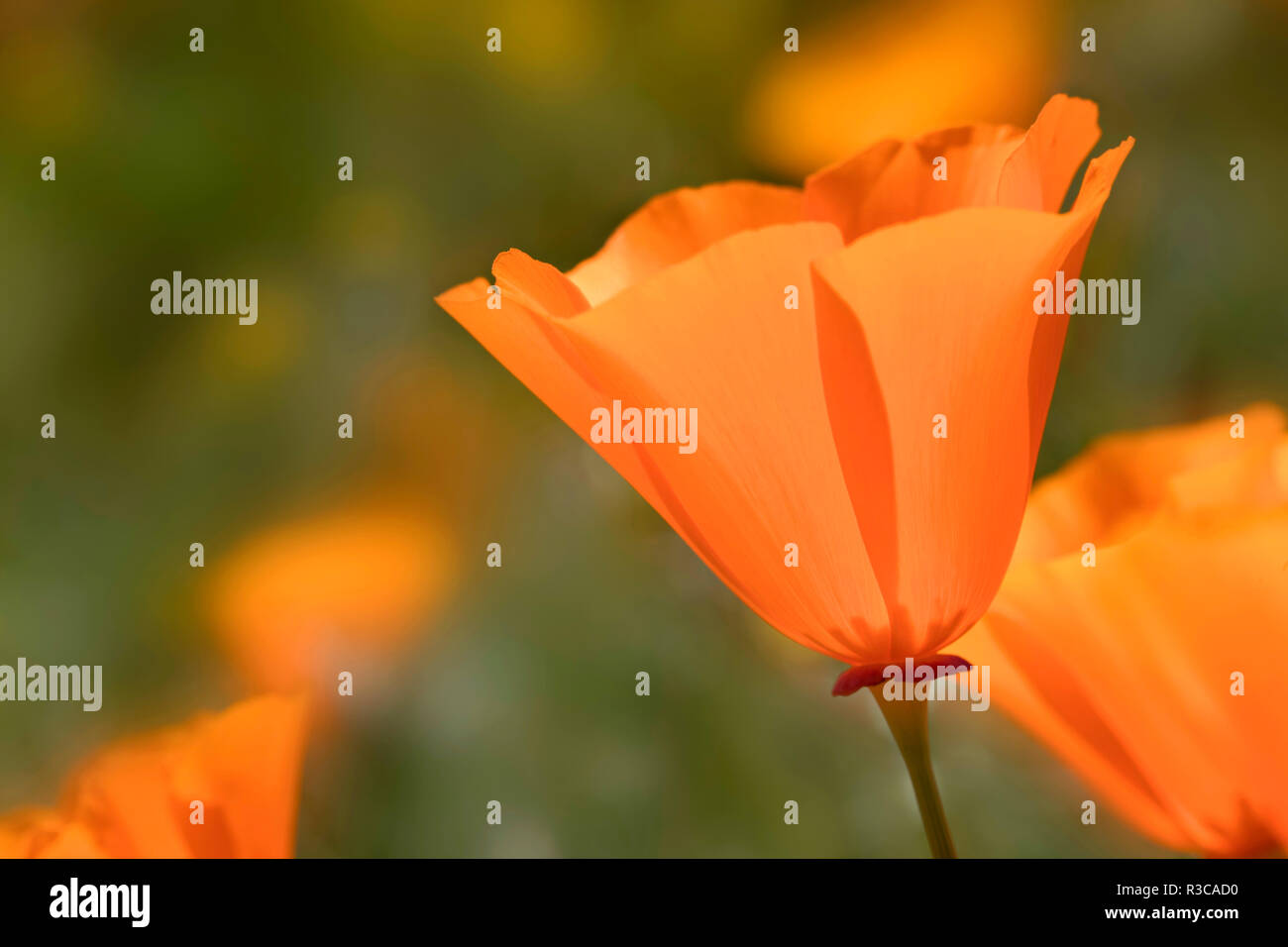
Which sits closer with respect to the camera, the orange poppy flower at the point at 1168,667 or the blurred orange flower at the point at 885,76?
the orange poppy flower at the point at 1168,667

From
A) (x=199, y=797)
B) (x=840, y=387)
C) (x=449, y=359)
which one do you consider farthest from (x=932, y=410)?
(x=449, y=359)

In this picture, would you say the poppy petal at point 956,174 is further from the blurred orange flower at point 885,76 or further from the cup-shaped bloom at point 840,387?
the blurred orange flower at point 885,76

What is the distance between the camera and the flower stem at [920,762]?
0.46 feet

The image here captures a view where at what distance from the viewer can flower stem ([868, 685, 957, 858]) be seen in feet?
0.46

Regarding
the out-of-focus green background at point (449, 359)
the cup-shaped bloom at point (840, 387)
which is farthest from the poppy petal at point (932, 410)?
the out-of-focus green background at point (449, 359)

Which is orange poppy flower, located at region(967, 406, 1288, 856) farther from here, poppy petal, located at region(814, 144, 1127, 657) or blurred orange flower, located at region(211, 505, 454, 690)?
blurred orange flower, located at region(211, 505, 454, 690)

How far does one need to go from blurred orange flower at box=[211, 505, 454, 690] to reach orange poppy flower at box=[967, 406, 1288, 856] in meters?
0.27

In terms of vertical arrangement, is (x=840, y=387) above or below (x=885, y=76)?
below

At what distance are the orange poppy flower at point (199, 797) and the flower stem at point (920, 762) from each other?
3.4 inches

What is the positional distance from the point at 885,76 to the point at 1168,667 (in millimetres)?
312

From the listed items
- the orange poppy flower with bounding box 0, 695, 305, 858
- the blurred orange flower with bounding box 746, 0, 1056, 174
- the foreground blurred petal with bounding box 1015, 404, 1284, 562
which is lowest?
the orange poppy flower with bounding box 0, 695, 305, 858

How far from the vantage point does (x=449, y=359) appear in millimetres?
→ 422

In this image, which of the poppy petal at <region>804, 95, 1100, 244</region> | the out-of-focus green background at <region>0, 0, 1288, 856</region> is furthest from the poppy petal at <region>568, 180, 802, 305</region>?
the out-of-focus green background at <region>0, 0, 1288, 856</region>

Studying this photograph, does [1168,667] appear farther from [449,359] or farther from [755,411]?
[449,359]
